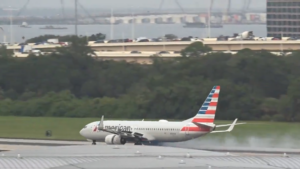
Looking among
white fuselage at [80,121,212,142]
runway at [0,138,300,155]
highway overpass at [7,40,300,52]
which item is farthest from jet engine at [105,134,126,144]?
highway overpass at [7,40,300,52]

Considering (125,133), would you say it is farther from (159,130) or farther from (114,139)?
(159,130)

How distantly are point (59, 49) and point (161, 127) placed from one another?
61.9m

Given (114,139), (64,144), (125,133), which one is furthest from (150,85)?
(64,144)

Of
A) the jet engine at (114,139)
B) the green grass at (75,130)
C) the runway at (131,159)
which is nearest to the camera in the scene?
Result: the runway at (131,159)

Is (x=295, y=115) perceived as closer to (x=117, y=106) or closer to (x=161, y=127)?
(x=117, y=106)

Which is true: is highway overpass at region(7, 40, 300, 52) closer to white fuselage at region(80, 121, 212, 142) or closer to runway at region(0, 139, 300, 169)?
white fuselage at region(80, 121, 212, 142)

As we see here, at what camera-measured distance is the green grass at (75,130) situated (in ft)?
230

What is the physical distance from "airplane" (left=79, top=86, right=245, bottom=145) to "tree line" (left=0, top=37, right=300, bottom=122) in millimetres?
26452

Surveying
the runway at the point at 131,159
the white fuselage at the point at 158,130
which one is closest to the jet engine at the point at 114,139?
the white fuselage at the point at 158,130

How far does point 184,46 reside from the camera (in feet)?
563

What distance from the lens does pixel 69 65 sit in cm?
12019

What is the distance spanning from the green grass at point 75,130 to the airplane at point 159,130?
11.7 feet

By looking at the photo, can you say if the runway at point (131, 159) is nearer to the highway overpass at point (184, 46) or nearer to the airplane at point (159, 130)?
the airplane at point (159, 130)

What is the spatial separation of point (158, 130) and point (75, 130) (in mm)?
16193
